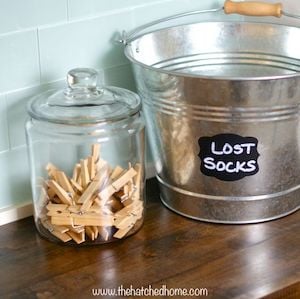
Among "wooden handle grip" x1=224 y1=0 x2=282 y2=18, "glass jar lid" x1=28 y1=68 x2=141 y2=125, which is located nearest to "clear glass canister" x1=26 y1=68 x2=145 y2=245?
"glass jar lid" x1=28 y1=68 x2=141 y2=125

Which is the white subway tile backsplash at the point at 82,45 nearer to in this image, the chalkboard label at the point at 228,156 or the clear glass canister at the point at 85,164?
the clear glass canister at the point at 85,164

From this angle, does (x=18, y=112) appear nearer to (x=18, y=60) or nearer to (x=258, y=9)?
(x=18, y=60)

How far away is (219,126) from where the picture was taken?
1011 millimetres

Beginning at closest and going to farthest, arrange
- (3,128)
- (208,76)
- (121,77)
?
(208,76) → (3,128) → (121,77)

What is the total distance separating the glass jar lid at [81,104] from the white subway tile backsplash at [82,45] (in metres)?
0.05

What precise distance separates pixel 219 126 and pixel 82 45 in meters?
0.25

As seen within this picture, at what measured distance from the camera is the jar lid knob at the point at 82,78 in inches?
40.2

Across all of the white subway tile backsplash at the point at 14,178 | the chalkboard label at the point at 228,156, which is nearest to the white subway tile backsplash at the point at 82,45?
the white subway tile backsplash at the point at 14,178

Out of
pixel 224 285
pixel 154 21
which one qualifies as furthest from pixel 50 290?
pixel 154 21

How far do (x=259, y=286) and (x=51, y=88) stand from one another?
0.41 metres

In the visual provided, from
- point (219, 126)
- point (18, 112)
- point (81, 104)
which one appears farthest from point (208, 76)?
point (18, 112)

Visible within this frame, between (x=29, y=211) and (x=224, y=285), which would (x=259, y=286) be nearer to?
(x=224, y=285)

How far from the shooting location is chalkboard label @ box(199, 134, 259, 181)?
1021 mm

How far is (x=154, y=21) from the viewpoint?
1.17m
